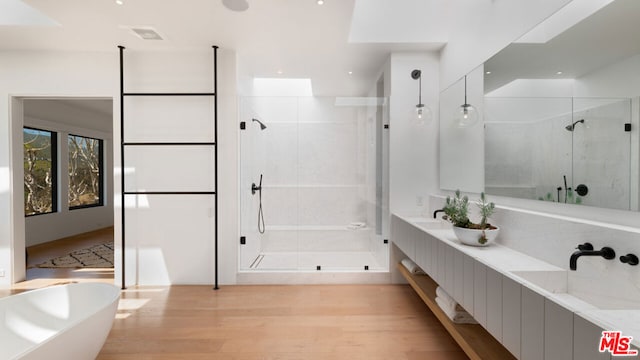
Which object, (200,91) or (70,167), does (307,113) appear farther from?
(70,167)

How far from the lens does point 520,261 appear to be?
1.63 metres

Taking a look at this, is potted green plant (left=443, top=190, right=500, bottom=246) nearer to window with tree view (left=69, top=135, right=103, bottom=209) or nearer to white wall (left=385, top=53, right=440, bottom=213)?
white wall (left=385, top=53, right=440, bottom=213)

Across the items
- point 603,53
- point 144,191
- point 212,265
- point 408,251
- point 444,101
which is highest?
point 444,101

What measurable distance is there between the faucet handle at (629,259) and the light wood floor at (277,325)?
1157mm

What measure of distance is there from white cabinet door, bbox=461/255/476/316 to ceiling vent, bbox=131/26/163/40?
312 cm

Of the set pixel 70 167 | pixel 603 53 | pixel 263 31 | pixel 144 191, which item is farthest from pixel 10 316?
pixel 70 167

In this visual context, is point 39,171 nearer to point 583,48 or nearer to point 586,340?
point 586,340

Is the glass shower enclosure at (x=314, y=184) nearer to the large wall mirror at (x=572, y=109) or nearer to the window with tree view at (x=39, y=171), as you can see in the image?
the large wall mirror at (x=572, y=109)

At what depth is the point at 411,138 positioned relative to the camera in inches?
123

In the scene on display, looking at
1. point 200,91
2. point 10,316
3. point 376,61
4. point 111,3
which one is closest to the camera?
point 10,316

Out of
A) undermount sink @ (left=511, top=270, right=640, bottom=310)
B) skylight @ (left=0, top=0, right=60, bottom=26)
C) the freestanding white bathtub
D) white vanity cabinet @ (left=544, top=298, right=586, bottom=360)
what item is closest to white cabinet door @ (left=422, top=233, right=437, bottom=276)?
undermount sink @ (left=511, top=270, right=640, bottom=310)

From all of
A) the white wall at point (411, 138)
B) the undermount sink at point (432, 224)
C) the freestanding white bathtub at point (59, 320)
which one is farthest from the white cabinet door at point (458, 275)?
the freestanding white bathtub at point (59, 320)

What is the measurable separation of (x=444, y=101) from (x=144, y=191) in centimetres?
337

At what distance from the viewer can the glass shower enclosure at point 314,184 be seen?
3.24 m
